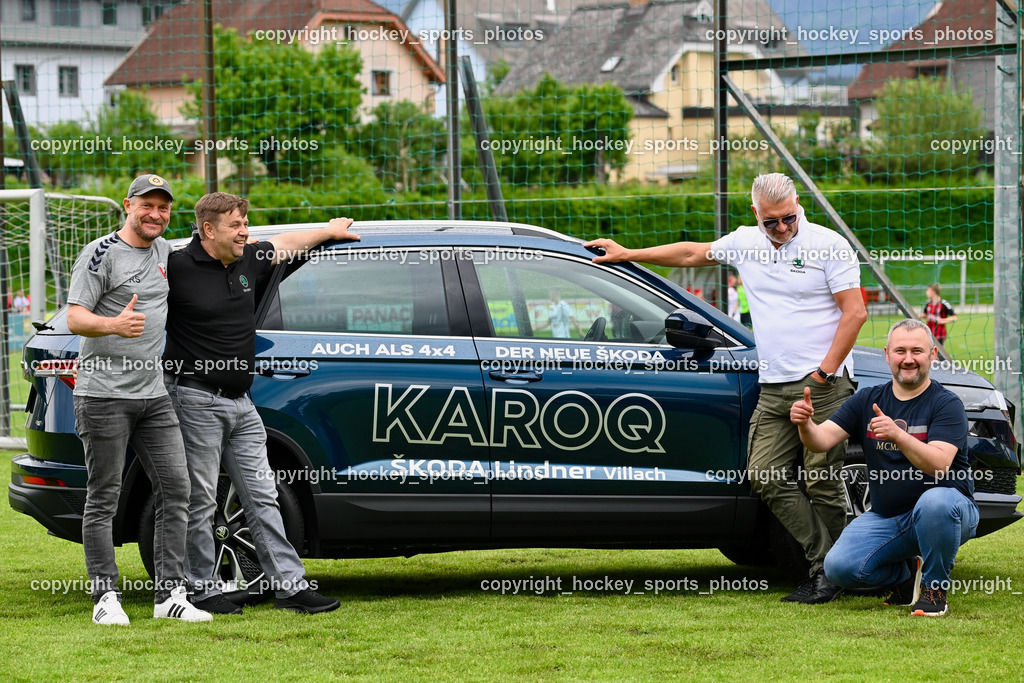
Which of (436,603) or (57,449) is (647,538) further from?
(57,449)

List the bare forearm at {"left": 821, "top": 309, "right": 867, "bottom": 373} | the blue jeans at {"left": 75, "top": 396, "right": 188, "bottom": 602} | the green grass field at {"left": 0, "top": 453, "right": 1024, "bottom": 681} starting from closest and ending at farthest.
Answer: the green grass field at {"left": 0, "top": 453, "right": 1024, "bottom": 681} → the blue jeans at {"left": 75, "top": 396, "right": 188, "bottom": 602} → the bare forearm at {"left": 821, "top": 309, "right": 867, "bottom": 373}

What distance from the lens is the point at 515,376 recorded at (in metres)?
5.63

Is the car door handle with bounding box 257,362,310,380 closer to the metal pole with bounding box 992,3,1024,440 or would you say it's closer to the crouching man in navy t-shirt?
the crouching man in navy t-shirt

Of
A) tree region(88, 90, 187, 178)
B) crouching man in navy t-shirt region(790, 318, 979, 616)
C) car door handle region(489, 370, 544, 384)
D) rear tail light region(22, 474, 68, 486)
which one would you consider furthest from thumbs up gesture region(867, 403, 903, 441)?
tree region(88, 90, 187, 178)

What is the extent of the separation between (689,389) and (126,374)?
250 centimetres

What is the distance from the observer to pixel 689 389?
5.66m

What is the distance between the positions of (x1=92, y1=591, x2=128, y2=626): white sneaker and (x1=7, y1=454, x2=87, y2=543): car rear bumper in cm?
36

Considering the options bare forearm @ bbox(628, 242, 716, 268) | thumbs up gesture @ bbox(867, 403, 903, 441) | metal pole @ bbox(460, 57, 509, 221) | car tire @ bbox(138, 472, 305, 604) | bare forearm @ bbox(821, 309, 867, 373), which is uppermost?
metal pole @ bbox(460, 57, 509, 221)

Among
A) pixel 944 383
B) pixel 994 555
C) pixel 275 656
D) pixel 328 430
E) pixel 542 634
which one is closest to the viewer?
pixel 275 656

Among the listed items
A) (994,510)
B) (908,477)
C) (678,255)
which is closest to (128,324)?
(678,255)

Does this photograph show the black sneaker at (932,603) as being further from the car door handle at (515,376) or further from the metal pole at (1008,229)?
the metal pole at (1008,229)

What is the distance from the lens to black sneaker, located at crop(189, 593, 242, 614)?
5520 millimetres

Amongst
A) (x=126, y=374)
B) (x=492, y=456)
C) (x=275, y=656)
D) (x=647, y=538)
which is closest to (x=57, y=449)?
(x=126, y=374)

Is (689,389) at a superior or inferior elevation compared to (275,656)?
superior
